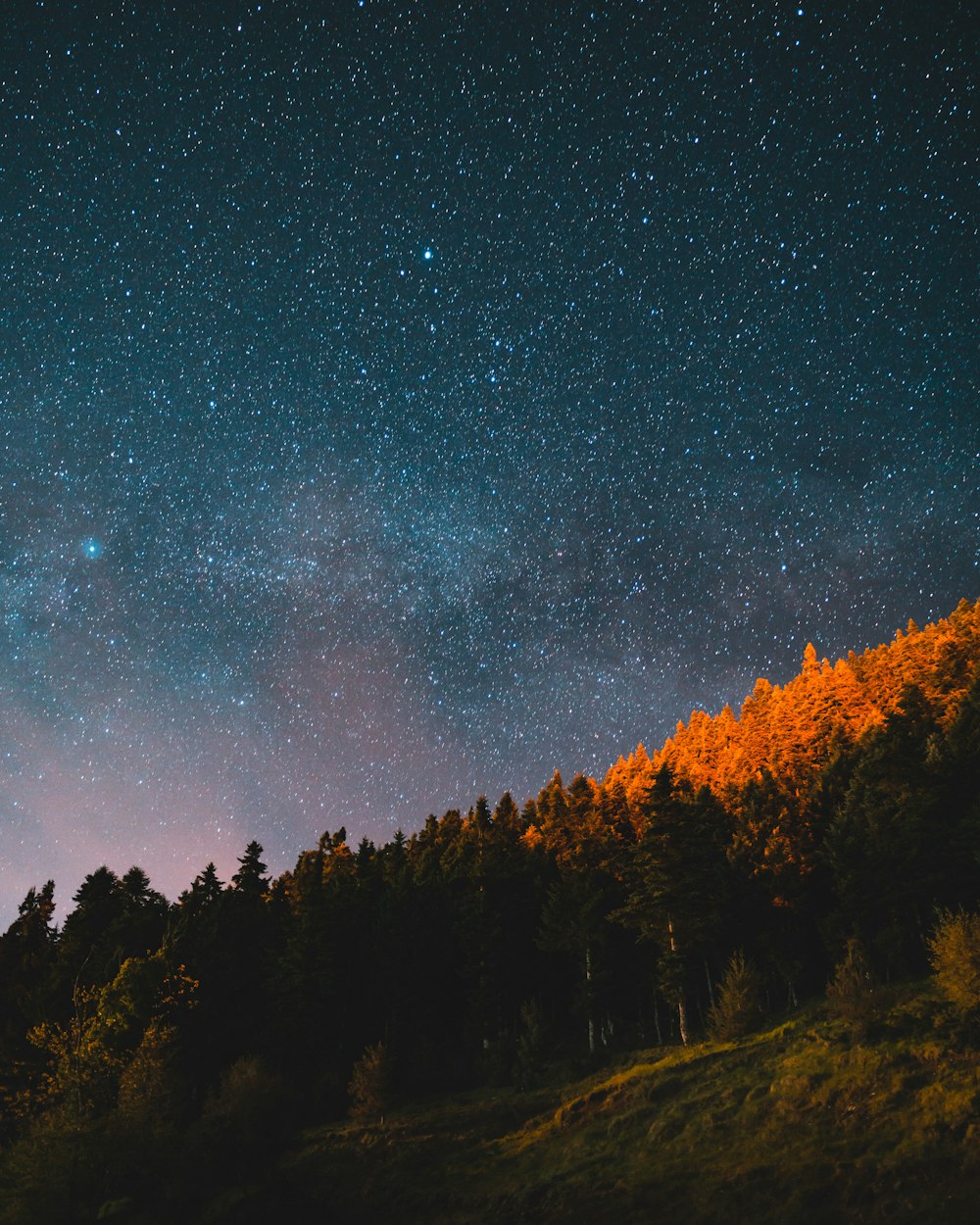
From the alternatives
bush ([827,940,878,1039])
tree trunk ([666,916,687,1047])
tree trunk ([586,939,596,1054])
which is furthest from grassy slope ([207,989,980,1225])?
tree trunk ([586,939,596,1054])

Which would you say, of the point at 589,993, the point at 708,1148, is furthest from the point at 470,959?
the point at 708,1148

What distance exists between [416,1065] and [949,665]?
61.7 meters

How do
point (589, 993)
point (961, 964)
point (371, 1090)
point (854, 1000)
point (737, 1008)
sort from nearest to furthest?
1. point (961, 964)
2. point (854, 1000)
3. point (737, 1008)
4. point (371, 1090)
5. point (589, 993)

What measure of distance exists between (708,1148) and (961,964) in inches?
461

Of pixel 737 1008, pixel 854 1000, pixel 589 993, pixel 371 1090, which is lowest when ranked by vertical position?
pixel 371 1090

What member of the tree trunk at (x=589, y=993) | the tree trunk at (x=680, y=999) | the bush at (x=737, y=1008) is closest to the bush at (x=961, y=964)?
the bush at (x=737, y=1008)

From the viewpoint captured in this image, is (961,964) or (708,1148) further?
(961,964)

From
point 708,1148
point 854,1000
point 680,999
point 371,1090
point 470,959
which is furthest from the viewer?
point 470,959

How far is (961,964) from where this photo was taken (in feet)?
87.7

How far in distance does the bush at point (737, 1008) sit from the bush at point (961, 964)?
33.6 feet

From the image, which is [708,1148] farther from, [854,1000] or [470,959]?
[470,959]

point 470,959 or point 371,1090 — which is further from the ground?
point 470,959

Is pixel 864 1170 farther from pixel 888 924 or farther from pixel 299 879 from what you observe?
pixel 299 879

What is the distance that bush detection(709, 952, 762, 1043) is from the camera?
35.6 meters
